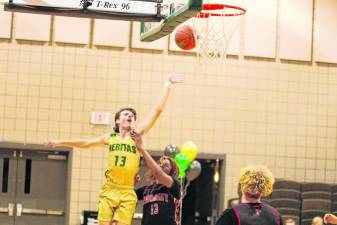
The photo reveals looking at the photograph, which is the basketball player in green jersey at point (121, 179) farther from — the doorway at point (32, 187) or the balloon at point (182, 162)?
the doorway at point (32, 187)

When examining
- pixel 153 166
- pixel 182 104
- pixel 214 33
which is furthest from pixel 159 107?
pixel 182 104

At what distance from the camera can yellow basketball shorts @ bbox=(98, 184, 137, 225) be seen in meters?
7.76

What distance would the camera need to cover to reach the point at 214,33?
13.1 metres

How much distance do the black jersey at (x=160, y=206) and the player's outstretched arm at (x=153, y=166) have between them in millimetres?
431

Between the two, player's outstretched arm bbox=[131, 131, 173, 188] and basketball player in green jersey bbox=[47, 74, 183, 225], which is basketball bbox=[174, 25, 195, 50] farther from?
player's outstretched arm bbox=[131, 131, 173, 188]

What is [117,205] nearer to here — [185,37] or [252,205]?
Answer: [252,205]

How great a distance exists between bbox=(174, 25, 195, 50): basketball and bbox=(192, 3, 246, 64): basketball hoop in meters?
0.34

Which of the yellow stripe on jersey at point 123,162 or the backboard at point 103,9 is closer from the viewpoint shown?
the yellow stripe on jersey at point 123,162

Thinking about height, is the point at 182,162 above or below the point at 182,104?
below

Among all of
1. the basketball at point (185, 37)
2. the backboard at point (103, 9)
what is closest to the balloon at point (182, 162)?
the basketball at point (185, 37)

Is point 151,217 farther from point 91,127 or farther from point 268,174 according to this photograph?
point 91,127

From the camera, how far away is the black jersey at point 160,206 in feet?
24.5

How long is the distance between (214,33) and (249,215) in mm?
8205

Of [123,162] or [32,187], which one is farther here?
[32,187]
